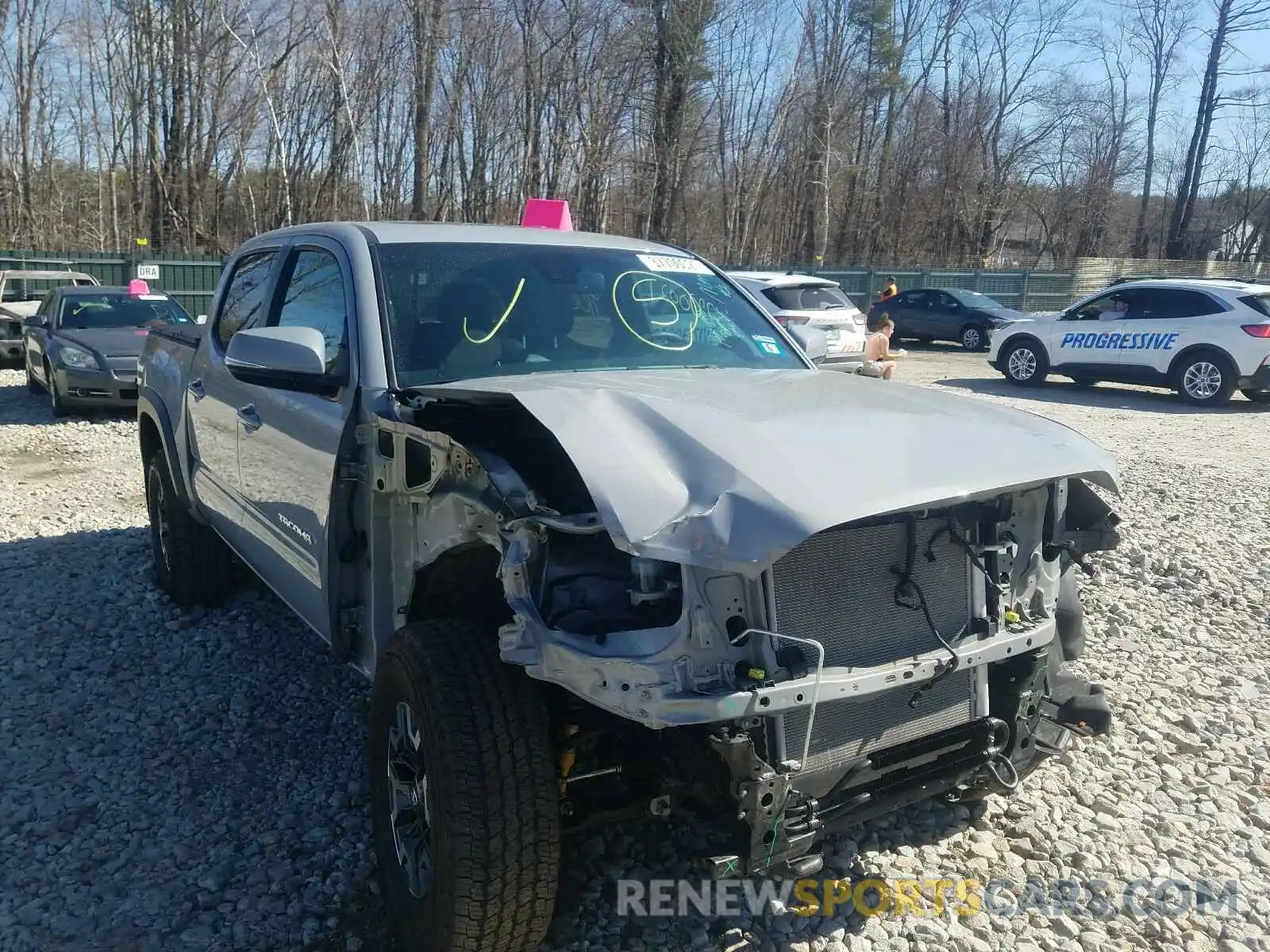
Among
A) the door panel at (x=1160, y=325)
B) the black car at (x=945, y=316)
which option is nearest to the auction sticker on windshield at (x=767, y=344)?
the door panel at (x=1160, y=325)

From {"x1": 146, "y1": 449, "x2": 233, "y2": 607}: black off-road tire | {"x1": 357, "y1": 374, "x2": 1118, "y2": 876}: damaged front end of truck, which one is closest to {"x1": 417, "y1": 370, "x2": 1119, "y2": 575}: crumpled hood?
{"x1": 357, "y1": 374, "x2": 1118, "y2": 876}: damaged front end of truck

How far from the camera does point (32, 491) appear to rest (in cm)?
802

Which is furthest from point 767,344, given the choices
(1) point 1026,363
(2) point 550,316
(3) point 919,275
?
(3) point 919,275

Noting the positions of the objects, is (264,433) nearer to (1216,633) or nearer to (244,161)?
(1216,633)

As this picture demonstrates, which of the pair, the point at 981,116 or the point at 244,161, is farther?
the point at 981,116

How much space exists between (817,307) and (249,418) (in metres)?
14.1

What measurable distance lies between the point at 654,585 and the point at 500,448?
0.71 meters

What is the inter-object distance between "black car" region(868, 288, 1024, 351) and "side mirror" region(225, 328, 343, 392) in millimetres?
22313

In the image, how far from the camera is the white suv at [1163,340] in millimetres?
13914

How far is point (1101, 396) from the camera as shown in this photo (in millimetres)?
15500

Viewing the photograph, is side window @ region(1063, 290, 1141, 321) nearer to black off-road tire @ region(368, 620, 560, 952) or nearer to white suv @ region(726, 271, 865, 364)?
white suv @ region(726, 271, 865, 364)

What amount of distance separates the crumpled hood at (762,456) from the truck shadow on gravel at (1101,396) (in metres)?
12.5

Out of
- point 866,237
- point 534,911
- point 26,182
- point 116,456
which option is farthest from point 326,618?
point 866,237

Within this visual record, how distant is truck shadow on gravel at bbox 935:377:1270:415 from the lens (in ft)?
46.4
